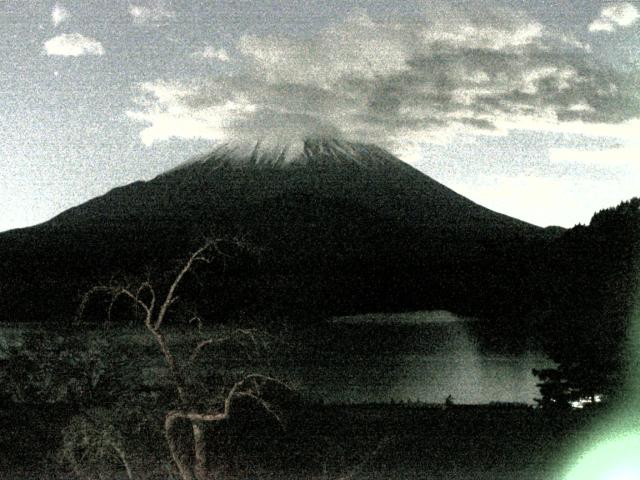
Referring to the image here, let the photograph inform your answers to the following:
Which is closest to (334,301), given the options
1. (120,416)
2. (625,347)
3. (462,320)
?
(462,320)

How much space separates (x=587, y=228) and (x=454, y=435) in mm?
12957

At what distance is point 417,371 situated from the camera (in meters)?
27.3

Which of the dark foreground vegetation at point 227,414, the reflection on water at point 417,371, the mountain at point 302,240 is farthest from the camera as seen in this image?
the mountain at point 302,240

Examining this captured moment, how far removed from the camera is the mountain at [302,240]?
60072mm

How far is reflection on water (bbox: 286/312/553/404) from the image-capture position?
2133 cm

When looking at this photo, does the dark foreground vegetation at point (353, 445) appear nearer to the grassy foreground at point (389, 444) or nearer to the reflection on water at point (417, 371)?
the grassy foreground at point (389, 444)

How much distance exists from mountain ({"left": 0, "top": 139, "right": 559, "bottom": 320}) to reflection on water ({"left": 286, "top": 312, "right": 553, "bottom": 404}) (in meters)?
3.72

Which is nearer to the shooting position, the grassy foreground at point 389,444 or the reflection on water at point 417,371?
the grassy foreground at point 389,444

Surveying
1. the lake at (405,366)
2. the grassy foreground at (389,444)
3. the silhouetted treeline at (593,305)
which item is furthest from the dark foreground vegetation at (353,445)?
the lake at (405,366)

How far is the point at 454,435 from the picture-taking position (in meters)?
10.8

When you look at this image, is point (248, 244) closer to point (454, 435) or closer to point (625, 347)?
point (454, 435)

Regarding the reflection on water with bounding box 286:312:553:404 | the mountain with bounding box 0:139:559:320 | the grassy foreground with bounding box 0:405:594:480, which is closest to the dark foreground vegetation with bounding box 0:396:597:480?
the grassy foreground with bounding box 0:405:594:480

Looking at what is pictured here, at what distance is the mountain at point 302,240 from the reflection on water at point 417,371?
3.72m

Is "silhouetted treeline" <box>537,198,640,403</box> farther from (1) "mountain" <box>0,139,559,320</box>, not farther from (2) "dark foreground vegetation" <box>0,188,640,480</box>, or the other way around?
(1) "mountain" <box>0,139,559,320</box>
